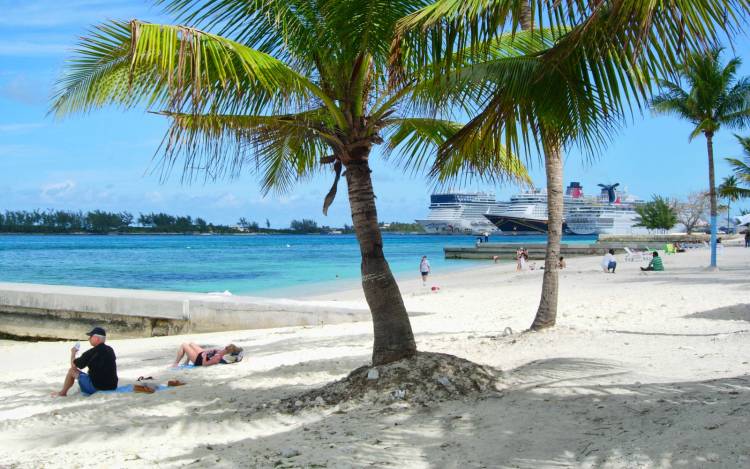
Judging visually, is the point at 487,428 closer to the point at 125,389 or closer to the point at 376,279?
the point at 376,279

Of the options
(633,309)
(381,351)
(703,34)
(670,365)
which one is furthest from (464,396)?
(633,309)

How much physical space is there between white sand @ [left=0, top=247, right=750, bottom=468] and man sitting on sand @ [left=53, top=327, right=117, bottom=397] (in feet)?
0.62

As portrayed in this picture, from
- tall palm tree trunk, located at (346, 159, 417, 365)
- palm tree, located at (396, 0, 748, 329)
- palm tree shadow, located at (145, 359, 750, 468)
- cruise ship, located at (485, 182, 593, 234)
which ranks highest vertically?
cruise ship, located at (485, 182, 593, 234)

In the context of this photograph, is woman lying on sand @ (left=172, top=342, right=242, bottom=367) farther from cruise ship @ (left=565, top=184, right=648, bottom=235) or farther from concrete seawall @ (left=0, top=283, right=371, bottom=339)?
cruise ship @ (left=565, top=184, right=648, bottom=235)

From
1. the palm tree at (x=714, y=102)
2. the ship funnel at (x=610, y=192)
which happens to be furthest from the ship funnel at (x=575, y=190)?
the palm tree at (x=714, y=102)

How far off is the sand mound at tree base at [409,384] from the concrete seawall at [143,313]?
259 inches

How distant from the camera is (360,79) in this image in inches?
229

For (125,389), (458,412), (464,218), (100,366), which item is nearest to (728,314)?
(458,412)

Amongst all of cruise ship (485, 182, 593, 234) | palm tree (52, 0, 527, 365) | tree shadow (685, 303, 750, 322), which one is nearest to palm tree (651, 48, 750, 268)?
tree shadow (685, 303, 750, 322)

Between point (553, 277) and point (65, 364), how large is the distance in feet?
24.4

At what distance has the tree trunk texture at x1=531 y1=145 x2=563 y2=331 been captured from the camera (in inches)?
344

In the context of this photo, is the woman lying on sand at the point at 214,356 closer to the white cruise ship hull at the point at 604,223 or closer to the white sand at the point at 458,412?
the white sand at the point at 458,412

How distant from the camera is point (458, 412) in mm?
5148

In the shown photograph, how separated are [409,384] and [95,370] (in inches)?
149
